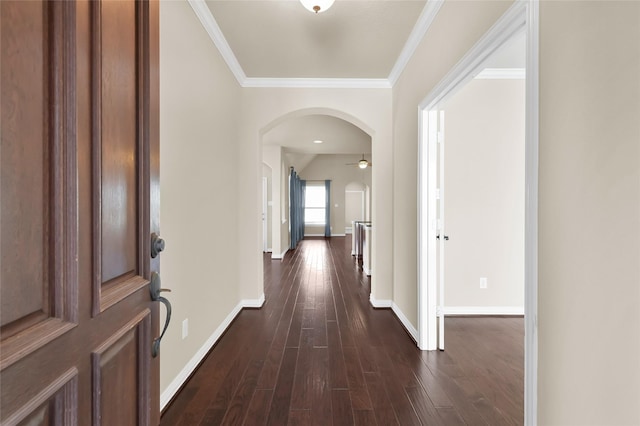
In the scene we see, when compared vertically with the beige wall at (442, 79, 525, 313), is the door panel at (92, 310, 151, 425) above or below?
below

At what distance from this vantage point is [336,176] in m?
11.6

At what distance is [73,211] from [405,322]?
2.85 metres

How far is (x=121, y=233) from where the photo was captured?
0.76 meters

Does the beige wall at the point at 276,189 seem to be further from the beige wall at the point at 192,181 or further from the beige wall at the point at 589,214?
the beige wall at the point at 589,214

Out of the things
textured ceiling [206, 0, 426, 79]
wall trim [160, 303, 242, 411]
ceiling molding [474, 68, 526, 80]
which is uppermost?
textured ceiling [206, 0, 426, 79]

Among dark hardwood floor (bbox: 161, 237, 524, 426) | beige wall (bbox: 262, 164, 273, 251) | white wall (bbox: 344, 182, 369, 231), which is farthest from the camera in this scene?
white wall (bbox: 344, 182, 369, 231)

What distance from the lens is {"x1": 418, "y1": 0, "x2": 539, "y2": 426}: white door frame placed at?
1.18 metres

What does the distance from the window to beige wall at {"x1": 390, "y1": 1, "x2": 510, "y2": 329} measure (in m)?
8.57

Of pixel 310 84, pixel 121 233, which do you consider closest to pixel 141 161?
pixel 121 233

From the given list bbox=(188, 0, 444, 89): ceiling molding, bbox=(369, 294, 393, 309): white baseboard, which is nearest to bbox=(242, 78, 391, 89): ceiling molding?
bbox=(188, 0, 444, 89): ceiling molding

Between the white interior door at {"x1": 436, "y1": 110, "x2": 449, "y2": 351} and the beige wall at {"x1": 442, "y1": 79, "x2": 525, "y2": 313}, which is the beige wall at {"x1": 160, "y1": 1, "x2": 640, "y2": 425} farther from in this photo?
the beige wall at {"x1": 442, "y1": 79, "x2": 525, "y2": 313}

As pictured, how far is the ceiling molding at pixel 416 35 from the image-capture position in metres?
2.13

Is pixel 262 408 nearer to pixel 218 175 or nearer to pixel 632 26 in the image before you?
pixel 218 175

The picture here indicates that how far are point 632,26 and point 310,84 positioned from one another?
289 centimetres
